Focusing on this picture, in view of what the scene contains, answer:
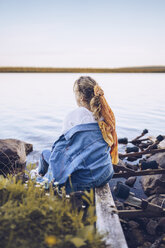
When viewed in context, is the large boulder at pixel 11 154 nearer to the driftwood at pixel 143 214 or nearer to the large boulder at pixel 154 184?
the large boulder at pixel 154 184

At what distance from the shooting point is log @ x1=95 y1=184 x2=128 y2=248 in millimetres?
2498

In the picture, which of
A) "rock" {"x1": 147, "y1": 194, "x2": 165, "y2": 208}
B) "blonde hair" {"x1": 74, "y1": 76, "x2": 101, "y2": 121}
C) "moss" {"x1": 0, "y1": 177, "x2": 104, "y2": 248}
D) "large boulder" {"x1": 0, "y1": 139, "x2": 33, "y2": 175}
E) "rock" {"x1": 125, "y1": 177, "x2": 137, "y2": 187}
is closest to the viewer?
"moss" {"x1": 0, "y1": 177, "x2": 104, "y2": 248}

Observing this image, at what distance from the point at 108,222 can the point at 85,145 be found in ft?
4.26

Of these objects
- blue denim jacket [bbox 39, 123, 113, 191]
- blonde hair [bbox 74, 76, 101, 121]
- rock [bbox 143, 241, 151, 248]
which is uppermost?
blonde hair [bbox 74, 76, 101, 121]

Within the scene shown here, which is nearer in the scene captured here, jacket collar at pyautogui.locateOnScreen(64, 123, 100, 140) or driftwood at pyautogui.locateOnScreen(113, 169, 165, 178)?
jacket collar at pyautogui.locateOnScreen(64, 123, 100, 140)

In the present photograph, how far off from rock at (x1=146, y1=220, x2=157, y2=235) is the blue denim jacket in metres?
0.99

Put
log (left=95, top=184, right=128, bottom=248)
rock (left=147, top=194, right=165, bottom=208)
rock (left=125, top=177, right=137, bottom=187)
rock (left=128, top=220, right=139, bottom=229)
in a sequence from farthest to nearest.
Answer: rock (left=125, top=177, right=137, bottom=187), rock (left=147, top=194, right=165, bottom=208), rock (left=128, top=220, right=139, bottom=229), log (left=95, top=184, right=128, bottom=248)

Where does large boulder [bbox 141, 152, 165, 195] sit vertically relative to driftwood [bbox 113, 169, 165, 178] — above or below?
below

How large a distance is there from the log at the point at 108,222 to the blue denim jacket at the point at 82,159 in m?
0.31

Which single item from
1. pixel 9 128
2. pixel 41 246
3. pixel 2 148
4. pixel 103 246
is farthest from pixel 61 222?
pixel 9 128

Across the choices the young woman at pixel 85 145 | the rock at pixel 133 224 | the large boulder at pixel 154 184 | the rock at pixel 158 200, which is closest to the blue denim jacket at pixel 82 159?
the young woman at pixel 85 145

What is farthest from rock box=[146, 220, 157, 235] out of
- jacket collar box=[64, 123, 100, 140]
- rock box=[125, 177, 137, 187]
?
rock box=[125, 177, 137, 187]

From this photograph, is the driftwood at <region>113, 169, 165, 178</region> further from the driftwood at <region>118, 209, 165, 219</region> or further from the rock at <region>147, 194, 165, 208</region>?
the driftwood at <region>118, 209, 165, 219</region>

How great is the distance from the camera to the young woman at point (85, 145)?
12.4 feet
